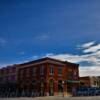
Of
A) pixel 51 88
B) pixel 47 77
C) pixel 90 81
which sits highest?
pixel 47 77

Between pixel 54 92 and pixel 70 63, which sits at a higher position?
pixel 70 63

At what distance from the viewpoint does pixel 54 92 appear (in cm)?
6353

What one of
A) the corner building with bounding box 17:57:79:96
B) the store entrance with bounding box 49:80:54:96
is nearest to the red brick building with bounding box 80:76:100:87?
the corner building with bounding box 17:57:79:96

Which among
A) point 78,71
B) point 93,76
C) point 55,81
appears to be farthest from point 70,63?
point 93,76

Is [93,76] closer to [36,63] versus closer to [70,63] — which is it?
[70,63]

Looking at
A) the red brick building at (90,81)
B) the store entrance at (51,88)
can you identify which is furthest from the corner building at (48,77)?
the red brick building at (90,81)

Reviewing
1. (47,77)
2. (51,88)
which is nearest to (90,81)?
(51,88)

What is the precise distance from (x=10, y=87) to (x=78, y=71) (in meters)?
22.5

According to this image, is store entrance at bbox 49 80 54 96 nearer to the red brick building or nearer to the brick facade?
the brick facade

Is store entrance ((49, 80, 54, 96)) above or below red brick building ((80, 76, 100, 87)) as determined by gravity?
below

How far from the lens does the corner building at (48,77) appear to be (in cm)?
6284

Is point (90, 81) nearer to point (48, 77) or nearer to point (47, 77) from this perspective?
point (48, 77)

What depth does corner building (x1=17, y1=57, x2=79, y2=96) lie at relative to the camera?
62844 mm

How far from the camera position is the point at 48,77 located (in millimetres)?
62688
